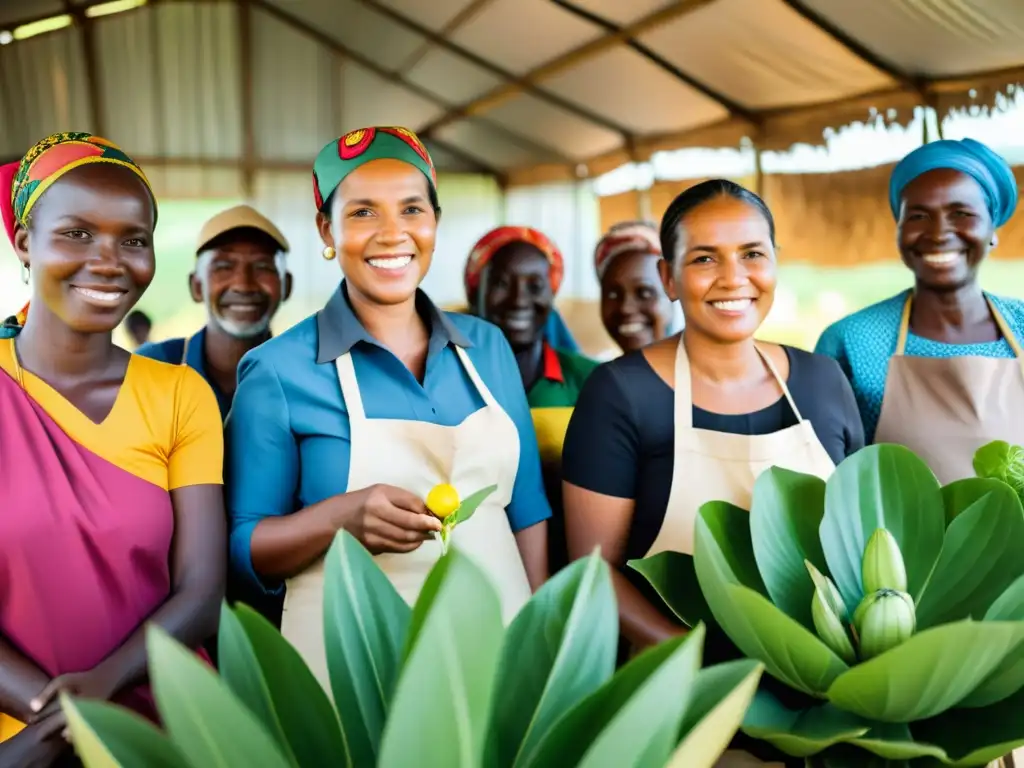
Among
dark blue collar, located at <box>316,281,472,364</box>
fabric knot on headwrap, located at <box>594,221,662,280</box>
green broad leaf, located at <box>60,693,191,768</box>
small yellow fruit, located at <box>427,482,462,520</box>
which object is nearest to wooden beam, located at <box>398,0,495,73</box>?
fabric knot on headwrap, located at <box>594,221,662,280</box>

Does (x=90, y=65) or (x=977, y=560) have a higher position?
(x=90, y=65)

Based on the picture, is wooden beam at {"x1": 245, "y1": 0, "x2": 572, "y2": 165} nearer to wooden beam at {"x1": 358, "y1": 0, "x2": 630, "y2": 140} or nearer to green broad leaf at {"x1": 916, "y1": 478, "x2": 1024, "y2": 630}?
wooden beam at {"x1": 358, "y1": 0, "x2": 630, "y2": 140}

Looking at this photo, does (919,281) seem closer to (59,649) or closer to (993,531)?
(993,531)

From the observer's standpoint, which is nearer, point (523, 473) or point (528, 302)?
point (523, 473)

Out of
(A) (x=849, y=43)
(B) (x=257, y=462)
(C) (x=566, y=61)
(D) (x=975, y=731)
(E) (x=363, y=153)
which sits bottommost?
(D) (x=975, y=731)

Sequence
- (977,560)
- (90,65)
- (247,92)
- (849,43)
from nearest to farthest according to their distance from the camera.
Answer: (977,560) < (849,43) < (90,65) < (247,92)

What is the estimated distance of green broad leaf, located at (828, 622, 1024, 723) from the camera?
53cm

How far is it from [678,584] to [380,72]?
695 centimetres

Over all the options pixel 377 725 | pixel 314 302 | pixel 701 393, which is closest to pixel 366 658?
pixel 377 725

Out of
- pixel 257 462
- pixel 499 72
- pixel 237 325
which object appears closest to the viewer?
pixel 257 462

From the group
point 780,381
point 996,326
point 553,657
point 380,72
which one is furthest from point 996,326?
point 380,72

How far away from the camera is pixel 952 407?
1.66 m

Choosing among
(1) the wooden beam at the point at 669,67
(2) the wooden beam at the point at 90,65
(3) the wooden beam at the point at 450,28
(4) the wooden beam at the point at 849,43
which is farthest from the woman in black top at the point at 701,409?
(2) the wooden beam at the point at 90,65

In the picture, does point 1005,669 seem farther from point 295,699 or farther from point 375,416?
point 375,416
